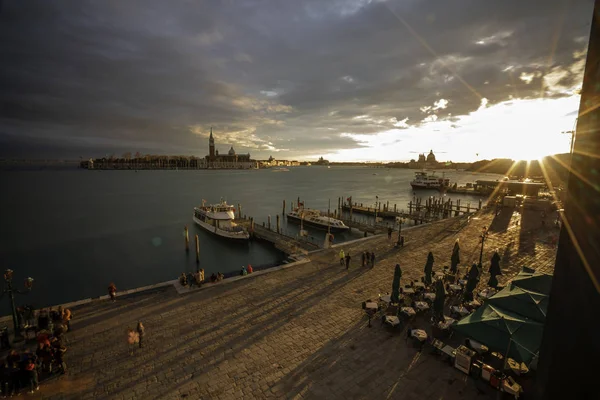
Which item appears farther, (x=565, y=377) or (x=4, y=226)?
(x=4, y=226)

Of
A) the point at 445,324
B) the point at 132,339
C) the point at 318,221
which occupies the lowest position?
the point at 318,221

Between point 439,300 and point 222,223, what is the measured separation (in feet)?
102

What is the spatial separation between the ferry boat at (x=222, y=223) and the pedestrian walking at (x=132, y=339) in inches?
970

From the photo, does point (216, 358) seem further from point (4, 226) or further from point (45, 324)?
point (4, 226)

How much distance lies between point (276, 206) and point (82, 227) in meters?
38.5

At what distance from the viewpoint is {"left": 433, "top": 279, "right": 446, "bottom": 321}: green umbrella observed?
1052cm

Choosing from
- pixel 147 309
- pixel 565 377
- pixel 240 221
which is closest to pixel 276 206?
pixel 240 221

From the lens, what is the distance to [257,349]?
978 centimetres

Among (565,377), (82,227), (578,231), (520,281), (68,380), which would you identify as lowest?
(82,227)

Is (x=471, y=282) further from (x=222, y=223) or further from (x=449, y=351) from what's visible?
(x=222, y=223)

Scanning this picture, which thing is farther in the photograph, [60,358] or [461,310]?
[461,310]

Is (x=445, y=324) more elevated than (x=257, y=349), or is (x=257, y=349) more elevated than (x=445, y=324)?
(x=445, y=324)

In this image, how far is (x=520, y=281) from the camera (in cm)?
1023

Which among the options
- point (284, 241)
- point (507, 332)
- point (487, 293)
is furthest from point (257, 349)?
point (284, 241)
